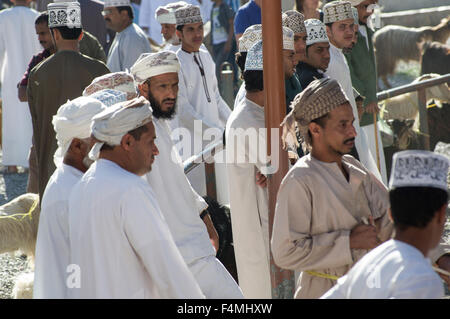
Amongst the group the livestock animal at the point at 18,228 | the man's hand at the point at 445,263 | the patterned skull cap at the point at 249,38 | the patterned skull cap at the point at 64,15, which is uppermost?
the patterned skull cap at the point at 64,15

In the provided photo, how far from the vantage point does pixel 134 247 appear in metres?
3.41

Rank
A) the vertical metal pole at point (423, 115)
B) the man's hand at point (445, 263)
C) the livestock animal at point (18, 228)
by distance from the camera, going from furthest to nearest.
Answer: the vertical metal pole at point (423, 115)
the livestock animal at point (18, 228)
the man's hand at point (445, 263)

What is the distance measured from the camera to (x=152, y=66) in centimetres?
550

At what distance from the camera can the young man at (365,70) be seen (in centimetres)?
784

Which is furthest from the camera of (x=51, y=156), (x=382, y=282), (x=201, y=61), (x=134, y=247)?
(x=201, y=61)

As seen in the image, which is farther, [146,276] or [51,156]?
[51,156]

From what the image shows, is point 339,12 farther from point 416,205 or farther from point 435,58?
point 435,58

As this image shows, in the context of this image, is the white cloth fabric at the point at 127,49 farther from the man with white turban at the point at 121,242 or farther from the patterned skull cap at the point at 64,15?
the man with white turban at the point at 121,242

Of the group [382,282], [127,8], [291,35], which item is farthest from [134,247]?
[127,8]

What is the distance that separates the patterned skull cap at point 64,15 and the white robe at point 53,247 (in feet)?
9.95

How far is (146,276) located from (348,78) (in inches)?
156

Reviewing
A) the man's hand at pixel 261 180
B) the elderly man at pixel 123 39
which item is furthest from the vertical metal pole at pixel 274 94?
the elderly man at pixel 123 39
